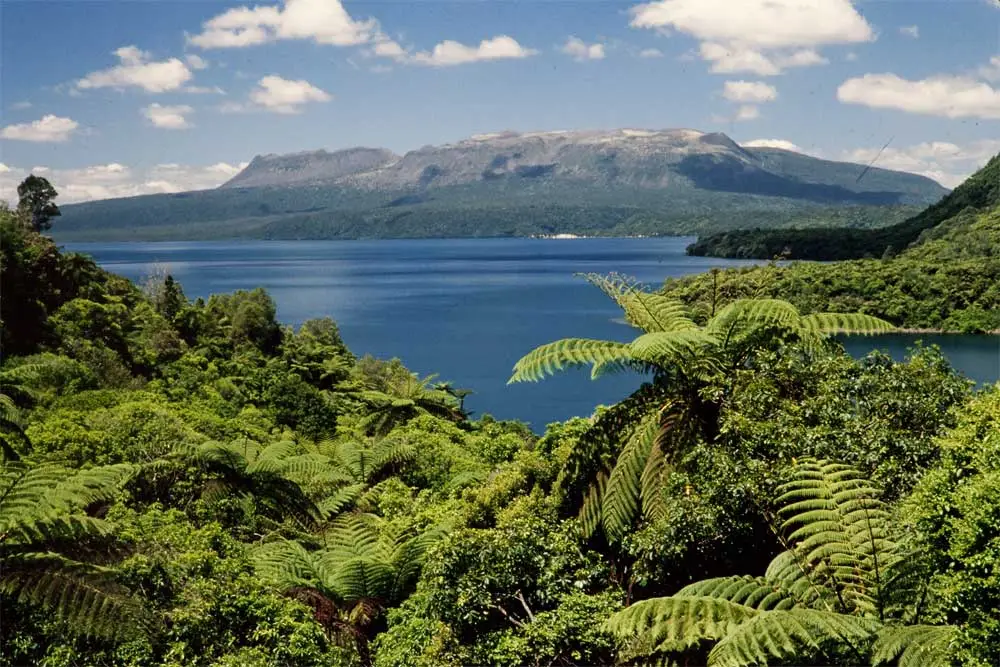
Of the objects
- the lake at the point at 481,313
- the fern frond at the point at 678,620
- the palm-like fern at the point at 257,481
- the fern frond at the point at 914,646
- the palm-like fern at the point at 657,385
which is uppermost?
the palm-like fern at the point at 657,385

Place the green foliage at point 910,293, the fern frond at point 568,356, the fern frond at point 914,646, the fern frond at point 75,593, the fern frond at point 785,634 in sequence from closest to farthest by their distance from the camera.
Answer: the fern frond at point 914,646 < the fern frond at point 785,634 < the fern frond at point 75,593 < the fern frond at point 568,356 < the green foliage at point 910,293

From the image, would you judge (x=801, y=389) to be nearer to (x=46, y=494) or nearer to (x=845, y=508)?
(x=845, y=508)

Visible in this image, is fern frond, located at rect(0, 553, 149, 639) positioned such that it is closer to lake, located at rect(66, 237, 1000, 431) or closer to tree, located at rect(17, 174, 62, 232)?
lake, located at rect(66, 237, 1000, 431)

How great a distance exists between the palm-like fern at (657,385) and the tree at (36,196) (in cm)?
3805

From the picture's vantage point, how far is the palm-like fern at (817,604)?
3857 mm

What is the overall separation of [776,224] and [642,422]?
19254 centimetres

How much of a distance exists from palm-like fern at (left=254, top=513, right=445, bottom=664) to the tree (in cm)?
3658

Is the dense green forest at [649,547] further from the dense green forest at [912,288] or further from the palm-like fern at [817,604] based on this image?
the dense green forest at [912,288]

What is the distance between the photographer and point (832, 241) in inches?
3944

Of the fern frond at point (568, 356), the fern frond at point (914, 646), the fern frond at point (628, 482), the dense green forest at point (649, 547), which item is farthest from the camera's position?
the fern frond at point (568, 356)

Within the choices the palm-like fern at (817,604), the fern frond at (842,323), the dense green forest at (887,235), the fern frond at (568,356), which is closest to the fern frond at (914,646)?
the palm-like fern at (817,604)

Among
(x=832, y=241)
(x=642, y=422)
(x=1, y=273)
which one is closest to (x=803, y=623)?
(x=642, y=422)

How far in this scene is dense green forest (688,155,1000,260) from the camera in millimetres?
91750

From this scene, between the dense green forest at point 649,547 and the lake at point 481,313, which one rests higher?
the dense green forest at point 649,547
